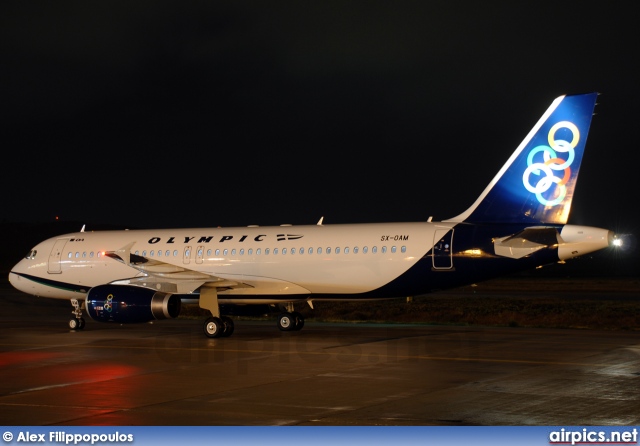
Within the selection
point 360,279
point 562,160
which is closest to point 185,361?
point 360,279

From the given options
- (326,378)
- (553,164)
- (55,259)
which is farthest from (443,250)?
(55,259)

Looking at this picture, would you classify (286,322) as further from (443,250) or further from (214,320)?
(443,250)

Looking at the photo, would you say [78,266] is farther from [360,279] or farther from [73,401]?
[73,401]

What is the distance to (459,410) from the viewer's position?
1212cm

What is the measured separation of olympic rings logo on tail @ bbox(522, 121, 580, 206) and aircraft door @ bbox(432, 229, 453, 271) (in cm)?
255

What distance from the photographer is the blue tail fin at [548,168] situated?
22562 mm

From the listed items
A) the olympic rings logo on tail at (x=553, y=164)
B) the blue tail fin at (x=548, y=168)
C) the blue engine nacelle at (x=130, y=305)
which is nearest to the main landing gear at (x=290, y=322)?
the blue engine nacelle at (x=130, y=305)

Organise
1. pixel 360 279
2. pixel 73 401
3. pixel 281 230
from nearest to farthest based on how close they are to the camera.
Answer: pixel 73 401 < pixel 360 279 < pixel 281 230

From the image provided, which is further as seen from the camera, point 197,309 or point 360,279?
point 197,309

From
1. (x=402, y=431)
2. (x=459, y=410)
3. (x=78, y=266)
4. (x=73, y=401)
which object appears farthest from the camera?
(x=78, y=266)

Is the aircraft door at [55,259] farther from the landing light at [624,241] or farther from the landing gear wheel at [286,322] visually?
the landing light at [624,241]

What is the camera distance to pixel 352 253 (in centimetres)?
2509

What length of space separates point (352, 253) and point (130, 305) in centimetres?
652

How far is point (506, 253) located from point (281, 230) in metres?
7.76
